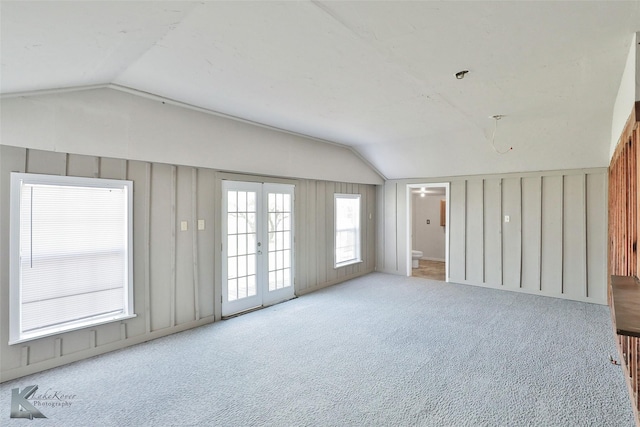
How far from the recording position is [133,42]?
2111 mm

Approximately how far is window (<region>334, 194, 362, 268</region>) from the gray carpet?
2109mm

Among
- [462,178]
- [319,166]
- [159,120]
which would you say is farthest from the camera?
[462,178]

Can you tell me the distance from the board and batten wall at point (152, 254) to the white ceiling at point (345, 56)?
789mm

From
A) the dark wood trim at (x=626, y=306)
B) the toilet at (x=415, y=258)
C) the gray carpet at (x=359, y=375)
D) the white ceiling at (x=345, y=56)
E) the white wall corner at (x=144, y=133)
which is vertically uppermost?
the white ceiling at (x=345, y=56)

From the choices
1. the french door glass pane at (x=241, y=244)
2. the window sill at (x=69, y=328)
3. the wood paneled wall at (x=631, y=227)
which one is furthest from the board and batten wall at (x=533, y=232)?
the window sill at (x=69, y=328)

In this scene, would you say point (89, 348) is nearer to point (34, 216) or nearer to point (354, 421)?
point (34, 216)

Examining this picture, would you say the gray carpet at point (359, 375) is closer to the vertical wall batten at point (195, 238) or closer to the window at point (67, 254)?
the vertical wall batten at point (195, 238)

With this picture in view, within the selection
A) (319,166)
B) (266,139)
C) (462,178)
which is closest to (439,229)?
(462,178)

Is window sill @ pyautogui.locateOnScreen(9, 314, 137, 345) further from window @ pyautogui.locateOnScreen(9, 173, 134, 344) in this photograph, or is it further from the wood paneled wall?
the wood paneled wall

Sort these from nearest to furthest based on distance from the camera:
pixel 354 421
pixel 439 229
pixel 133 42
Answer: pixel 133 42 → pixel 354 421 → pixel 439 229

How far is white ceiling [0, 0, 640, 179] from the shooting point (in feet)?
5.82

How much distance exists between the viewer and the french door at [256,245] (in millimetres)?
4418

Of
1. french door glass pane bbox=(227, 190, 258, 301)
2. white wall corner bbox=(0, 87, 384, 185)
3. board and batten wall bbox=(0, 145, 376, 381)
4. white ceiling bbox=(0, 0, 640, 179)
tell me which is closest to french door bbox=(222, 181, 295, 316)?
french door glass pane bbox=(227, 190, 258, 301)

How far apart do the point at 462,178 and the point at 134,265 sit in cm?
558
